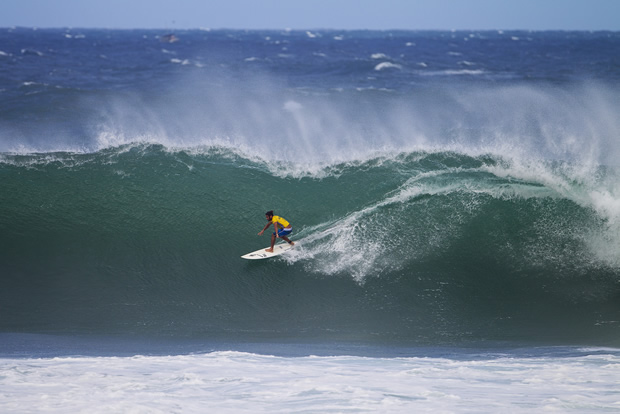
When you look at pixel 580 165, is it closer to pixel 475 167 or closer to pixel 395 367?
pixel 475 167

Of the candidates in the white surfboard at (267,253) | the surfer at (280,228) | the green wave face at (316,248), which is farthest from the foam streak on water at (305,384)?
the surfer at (280,228)

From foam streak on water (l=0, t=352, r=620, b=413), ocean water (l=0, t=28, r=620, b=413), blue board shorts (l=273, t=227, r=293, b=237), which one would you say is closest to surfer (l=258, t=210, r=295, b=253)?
blue board shorts (l=273, t=227, r=293, b=237)

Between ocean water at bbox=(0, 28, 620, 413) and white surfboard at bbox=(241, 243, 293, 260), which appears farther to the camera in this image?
white surfboard at bbox=(241, 243, 293, 260)

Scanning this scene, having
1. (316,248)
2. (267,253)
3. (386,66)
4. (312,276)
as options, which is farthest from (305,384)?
(386,66)

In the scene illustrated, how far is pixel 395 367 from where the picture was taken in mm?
7004

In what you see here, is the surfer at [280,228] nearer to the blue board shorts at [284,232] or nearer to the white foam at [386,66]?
the blue board shorts at [284,232]

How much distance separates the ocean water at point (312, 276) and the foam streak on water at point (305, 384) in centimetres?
3

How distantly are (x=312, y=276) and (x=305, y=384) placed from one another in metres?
2.92

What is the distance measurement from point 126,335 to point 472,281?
5567 millimetres

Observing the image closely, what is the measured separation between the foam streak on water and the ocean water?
0.03 metres

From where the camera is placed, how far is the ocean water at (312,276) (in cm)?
648

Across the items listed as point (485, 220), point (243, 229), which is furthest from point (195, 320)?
point (485, 220)

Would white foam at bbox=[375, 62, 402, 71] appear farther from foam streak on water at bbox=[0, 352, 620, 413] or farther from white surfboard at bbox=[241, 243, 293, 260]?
foam streak on water at bbox=[0, 352, 620, 413]

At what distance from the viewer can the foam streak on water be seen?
19.7ft
